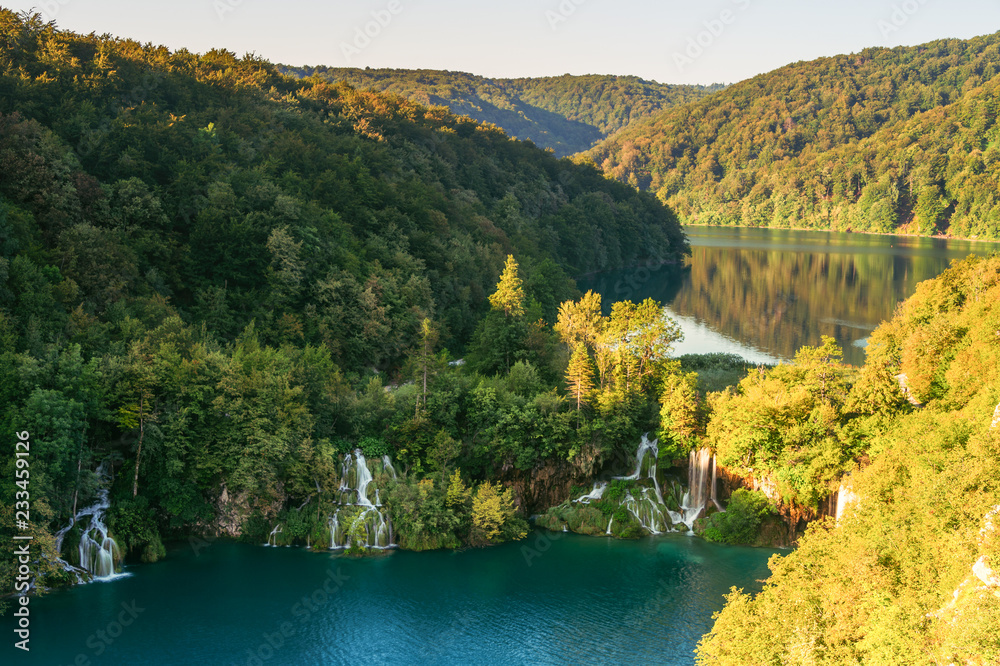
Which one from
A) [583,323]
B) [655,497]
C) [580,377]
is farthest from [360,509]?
[583,323]

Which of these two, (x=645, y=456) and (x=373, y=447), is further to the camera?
(x=645, y=456)

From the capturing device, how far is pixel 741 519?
37.5 m

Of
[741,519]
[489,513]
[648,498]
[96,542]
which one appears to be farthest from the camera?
[648,498]

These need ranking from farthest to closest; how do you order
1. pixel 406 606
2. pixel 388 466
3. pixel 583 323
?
pixel 583 323
pixel 388 466
pixel 406 606

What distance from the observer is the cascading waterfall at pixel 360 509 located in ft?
119

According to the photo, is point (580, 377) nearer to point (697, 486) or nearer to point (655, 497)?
point (655, 497)

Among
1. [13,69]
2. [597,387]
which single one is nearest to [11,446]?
[597,387]

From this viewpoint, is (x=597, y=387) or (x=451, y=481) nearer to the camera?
(x=451, y=481)

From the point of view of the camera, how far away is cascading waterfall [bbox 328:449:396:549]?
36250mm

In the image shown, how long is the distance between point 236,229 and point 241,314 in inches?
232

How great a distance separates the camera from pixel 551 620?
3116 centimetres

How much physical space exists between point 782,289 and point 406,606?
8817cm

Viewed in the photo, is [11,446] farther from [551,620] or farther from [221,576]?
[551,620]

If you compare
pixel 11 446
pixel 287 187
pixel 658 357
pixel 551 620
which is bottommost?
pixel 551 620
